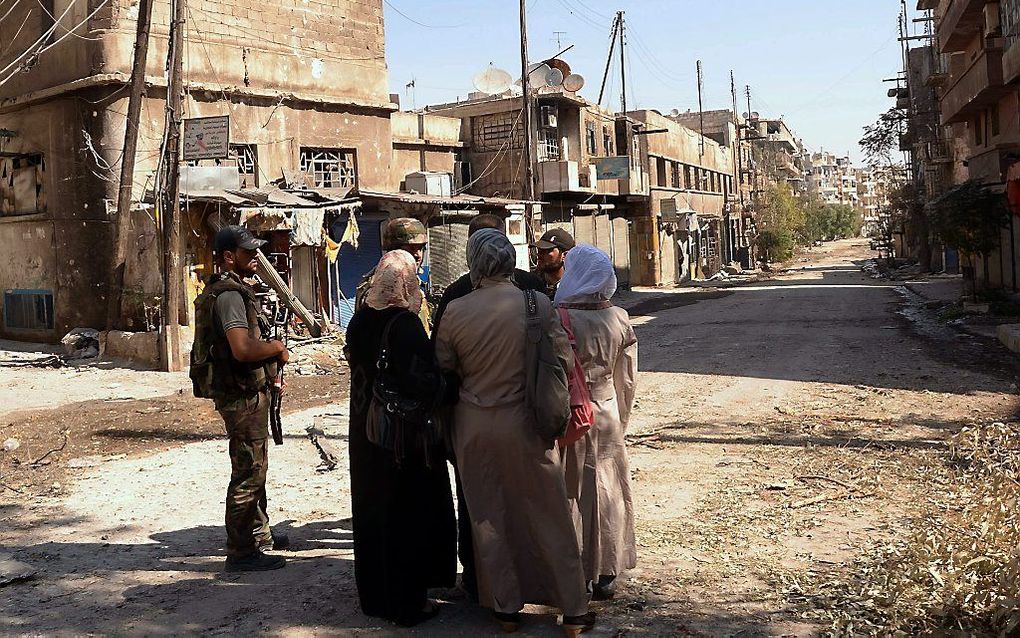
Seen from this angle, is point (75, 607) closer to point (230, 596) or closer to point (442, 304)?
point (230, 596)

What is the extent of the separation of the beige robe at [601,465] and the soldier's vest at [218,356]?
1627 mm

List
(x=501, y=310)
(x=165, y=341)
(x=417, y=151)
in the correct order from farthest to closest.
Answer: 1. (x=417, y=151)
2. (x=165, y=341)
3. (x=501, y=310)

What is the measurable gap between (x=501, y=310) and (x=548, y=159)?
87.6 ft

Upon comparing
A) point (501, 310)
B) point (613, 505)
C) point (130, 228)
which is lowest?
point (613, 505)

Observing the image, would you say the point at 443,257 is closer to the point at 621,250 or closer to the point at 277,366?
the point at 277,366

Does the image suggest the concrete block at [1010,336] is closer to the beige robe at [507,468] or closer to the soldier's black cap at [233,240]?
the beige robe at [507,468]

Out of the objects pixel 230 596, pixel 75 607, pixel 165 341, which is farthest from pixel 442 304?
pixel 165 341

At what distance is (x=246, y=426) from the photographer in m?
4.59

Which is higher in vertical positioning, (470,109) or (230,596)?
(470,109)

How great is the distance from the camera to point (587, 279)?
4.30 metres

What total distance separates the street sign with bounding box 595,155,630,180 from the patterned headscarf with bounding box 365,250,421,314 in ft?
91.5

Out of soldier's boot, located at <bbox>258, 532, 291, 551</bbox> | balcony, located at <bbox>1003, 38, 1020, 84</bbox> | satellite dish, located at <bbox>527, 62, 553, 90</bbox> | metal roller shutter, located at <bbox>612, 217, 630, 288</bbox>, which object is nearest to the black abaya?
soldier's boot, located at <bbox>258, 532, 291, 551</bbox>

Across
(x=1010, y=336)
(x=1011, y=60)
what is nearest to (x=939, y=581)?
(x=1010, y=336)

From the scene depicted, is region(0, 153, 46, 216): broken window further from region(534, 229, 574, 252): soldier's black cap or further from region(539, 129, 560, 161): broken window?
region(539, 129, 560, 161): broken window
